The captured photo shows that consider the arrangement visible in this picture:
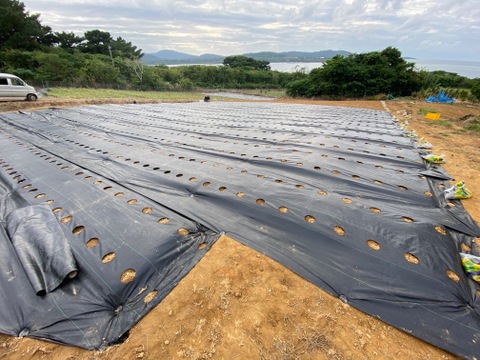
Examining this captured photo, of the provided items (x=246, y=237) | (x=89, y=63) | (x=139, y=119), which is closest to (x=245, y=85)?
(x=89, y=63)

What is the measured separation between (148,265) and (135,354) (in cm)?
51

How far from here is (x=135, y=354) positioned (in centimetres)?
108

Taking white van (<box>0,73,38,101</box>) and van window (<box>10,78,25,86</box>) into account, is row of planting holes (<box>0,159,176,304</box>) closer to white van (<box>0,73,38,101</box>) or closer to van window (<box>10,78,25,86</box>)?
white van (<box>0,73,38,101</box>)

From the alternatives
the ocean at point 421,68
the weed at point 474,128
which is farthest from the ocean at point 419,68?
the weed at point 474,128

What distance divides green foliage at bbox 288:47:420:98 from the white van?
19.8 m

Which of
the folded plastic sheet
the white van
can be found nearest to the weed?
the folded plastic sheet

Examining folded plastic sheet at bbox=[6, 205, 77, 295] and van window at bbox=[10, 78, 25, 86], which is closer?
folded plastic sheet at bbox=[6, 205, 77, 295]

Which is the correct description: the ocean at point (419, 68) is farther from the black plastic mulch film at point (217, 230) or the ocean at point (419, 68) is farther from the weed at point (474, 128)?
the black plastic mulch film at point (217, 230)

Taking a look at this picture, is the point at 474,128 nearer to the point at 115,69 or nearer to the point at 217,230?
the point at 217,230

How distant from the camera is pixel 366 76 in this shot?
712 inches

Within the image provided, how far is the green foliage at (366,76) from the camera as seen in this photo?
1786cm

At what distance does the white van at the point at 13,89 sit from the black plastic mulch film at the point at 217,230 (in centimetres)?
855

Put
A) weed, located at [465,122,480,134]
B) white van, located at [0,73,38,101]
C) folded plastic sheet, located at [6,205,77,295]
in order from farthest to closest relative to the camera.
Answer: white van, located at [0,73,38,101] → weed, located at [465,122,480,134] → folded plastic sheet, located at [6,205,77,295]

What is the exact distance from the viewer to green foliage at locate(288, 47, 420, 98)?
17.9 meters
